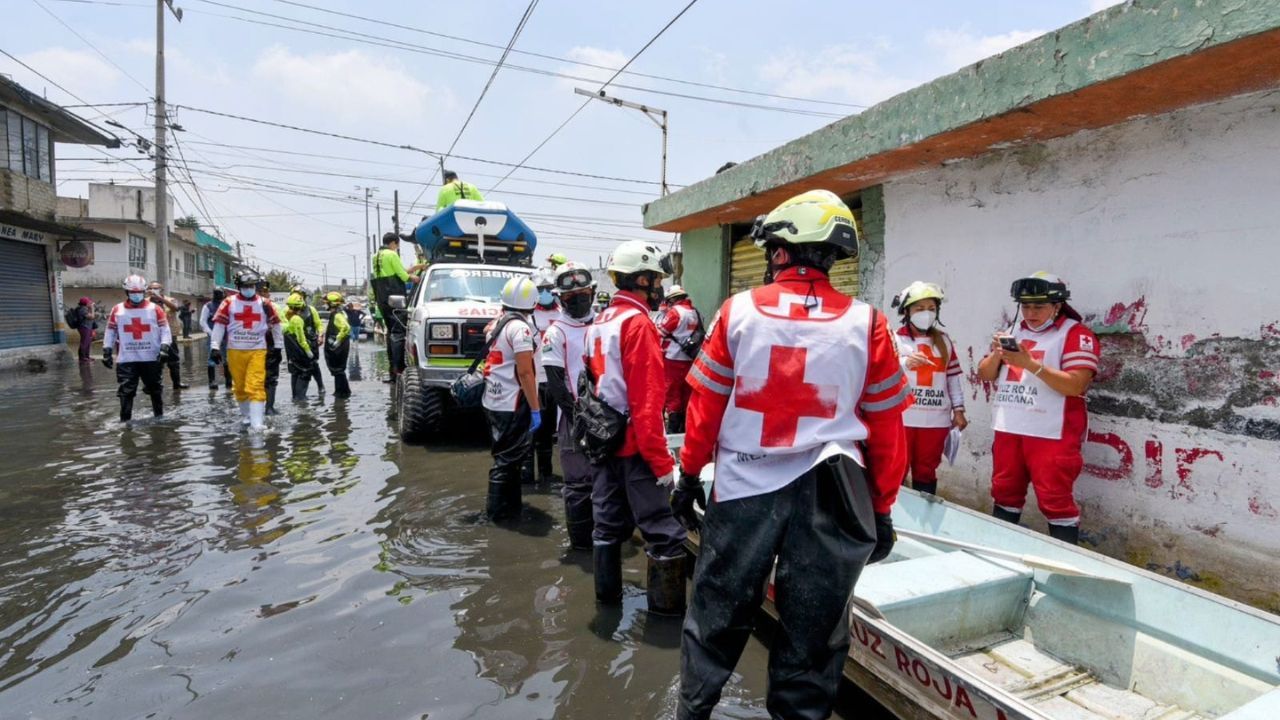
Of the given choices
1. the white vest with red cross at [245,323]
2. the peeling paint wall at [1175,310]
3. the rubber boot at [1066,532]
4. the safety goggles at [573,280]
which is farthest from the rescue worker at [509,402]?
the white vest with red cross at [245,323]

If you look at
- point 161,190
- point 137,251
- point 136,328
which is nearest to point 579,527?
point 136,328

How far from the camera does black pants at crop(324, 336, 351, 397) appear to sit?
10875mm

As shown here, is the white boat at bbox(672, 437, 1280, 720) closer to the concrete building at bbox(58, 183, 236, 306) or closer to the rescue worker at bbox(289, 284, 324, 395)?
the rescue worker at bbox(289, 284, 324, 395)

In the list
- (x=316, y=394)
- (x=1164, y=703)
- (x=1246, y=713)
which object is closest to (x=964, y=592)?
(x=1164, y=703)

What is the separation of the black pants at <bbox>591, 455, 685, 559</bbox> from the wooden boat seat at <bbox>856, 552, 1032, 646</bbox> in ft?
3.12

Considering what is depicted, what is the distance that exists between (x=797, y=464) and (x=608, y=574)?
6.00 ft

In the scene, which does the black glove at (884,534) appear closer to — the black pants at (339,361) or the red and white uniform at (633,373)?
the red and white uniform at (633,373)

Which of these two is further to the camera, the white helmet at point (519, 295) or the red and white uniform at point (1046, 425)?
the white helmet at point (519, 295)

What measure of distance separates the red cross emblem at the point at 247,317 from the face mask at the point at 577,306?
546 centimetres

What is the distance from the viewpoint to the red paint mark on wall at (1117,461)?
3.94m

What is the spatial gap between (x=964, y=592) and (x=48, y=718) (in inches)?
152

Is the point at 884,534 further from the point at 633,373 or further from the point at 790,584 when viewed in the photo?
the point at 633,373

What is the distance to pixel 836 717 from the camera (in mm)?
2762


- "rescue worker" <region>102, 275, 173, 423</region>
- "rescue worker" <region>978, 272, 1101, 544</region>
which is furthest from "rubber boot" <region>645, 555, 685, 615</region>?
"rescue worker" <region>102, 275, 173, 423</region>
